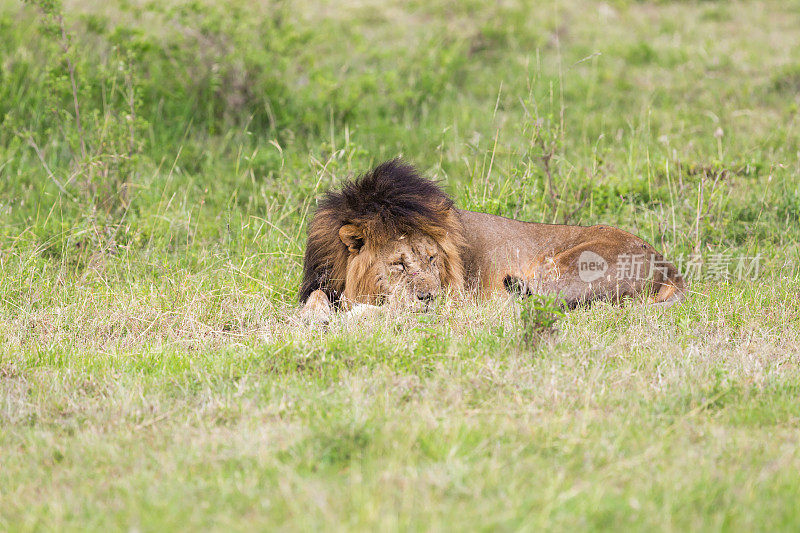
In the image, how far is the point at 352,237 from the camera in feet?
18.7

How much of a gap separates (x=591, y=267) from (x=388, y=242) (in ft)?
4.97

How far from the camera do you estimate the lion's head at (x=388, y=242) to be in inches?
218

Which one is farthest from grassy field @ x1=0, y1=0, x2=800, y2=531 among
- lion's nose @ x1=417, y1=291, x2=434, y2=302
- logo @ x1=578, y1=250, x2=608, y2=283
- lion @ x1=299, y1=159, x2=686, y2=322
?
logo @ x1=578, y1=250, x2=608, y2=283

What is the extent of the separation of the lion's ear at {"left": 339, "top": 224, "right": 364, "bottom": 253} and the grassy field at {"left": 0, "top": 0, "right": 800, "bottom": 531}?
62 centimetres

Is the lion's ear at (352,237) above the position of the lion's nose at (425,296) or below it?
above

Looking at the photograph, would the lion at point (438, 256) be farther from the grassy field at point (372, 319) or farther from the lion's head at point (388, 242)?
the grassy field at point (372, 319)

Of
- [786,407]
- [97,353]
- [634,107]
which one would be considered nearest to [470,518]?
[786,407]

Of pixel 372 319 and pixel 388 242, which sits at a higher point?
pixel 388 242

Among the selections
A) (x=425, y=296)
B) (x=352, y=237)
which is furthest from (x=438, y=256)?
(x=352, y=237)

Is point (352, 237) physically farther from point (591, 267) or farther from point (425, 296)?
point (591, 267)

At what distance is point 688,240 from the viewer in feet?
23.5

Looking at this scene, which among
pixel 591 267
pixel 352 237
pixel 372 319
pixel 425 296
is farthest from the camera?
pixel 591 267

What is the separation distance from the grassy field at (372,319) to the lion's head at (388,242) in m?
0.33

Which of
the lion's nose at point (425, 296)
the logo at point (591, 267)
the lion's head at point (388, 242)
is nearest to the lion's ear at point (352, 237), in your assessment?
the lion's head at point (388, 242)
